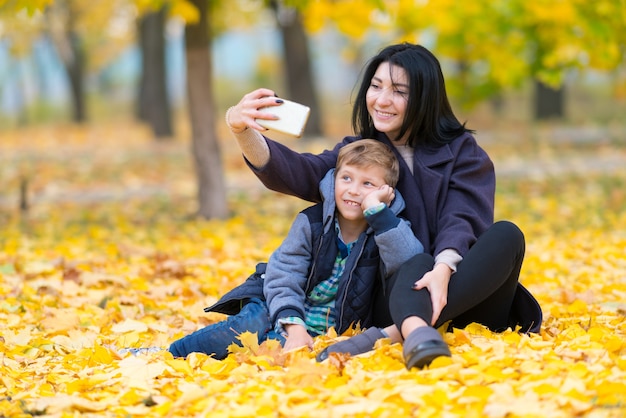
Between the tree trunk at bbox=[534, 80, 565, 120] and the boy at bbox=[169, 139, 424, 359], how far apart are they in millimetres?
18837

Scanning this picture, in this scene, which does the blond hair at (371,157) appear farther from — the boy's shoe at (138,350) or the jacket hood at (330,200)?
the boy's shoe at (138,350)

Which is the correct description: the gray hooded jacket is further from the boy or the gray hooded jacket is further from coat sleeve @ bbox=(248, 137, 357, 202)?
coat sleeve @ bbox=(248, 137, 357, 202)

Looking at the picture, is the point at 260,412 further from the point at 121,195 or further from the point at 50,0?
the point at 121,195

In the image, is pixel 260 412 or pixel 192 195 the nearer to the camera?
pixel 260 412

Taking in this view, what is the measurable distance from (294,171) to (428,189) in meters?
0.54

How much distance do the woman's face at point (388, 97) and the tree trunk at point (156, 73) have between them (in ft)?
48.4

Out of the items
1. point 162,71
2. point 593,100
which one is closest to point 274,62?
point 593,100

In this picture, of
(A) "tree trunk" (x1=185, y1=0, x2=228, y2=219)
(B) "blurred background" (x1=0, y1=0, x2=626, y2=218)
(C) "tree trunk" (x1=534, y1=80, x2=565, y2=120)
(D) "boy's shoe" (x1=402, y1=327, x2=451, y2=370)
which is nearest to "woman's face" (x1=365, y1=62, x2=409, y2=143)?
(B) "blurred background" (x1=0, y1=0, x2=626, y2=218)

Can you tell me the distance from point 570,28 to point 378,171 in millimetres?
7501

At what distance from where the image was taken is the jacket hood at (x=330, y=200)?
11.1 feet

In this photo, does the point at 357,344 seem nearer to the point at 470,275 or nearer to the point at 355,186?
the point at 470,275

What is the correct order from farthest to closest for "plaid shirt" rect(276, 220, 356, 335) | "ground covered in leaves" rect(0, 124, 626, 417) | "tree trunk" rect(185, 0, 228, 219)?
"tree trunk" rect(185, 0, 228, 219), "plaid shirt" rect(276, 220, 356, 335), "ground covered in leaves" rect(0, 124, 626, 417)

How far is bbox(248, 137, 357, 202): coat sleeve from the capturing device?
134 inches

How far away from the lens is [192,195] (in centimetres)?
1060
